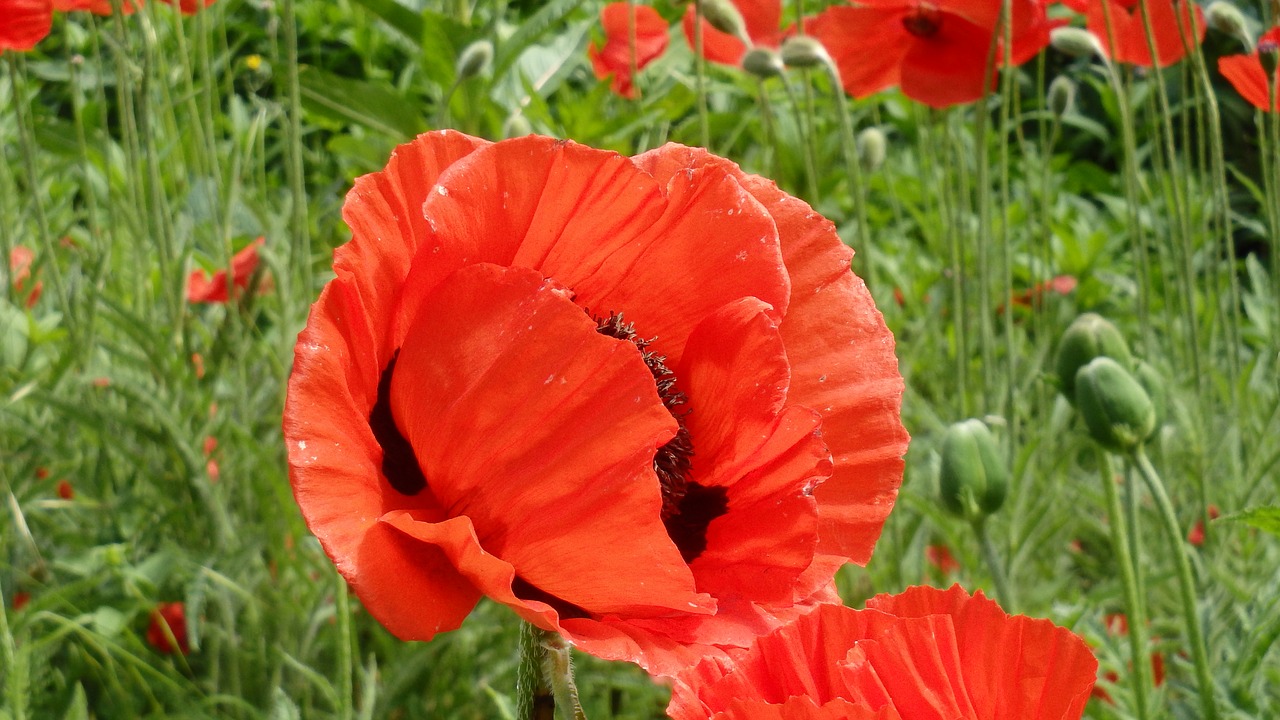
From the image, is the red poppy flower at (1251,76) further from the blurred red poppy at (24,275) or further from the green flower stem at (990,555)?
the blurred red poppy at (24,275)

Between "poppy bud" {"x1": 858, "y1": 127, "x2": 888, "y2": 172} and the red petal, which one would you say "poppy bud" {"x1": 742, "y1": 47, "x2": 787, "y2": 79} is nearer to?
"poppy bud" {"x1": 858, "y1": 127, "x2": 888, "y2": 172}

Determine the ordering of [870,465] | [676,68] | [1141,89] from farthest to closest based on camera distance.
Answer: [1141,89] → [676,68] → [870,465]

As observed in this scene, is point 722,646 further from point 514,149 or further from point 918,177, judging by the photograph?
point 918,177

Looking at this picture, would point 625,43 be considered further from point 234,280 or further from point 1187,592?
point 1187,592

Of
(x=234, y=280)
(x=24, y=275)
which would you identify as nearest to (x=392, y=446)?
(x=234, y=280)

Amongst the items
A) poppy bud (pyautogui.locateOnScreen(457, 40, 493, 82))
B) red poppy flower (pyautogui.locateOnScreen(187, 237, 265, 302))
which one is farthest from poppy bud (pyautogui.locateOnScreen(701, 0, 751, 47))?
red poppy flower (pyautogui.locateOnScreen(187, 237, 265, 302))

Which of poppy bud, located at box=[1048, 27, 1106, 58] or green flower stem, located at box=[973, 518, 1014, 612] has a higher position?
poppy bud, located at box=[1048, 27, 1106, 58]

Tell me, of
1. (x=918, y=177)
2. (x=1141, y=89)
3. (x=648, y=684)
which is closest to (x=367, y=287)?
A: (x=648, y=684)
